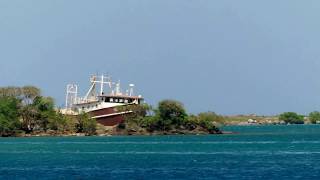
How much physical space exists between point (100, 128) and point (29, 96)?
14.3 meters

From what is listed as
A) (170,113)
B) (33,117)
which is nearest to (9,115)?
(33,117)

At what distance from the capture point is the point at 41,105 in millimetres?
142000

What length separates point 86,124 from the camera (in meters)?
142

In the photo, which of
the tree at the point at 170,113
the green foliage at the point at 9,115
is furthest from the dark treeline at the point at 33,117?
the tree at the point at 170,113

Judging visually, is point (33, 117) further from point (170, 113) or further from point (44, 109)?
point (170, 113)

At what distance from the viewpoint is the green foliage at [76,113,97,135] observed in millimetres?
140625

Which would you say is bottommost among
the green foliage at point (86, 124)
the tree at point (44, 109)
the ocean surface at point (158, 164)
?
the ocean surface at point (158, 164)

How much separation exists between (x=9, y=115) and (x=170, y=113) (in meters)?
28.4

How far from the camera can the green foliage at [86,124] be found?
461ft

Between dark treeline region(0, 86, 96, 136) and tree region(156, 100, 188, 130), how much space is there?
39.6 ft

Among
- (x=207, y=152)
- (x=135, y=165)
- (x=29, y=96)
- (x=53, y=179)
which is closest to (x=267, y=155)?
(x=207, y=152)

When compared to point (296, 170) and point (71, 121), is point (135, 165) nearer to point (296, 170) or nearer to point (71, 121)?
point (296, 170)

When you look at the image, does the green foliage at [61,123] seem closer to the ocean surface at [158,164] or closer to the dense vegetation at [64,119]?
the dense vegetation at [64,119]

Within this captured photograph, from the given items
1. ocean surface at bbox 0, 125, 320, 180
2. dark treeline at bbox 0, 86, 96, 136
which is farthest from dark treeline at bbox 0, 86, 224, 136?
ocean surface at bbox 0, 125, 320, 180
